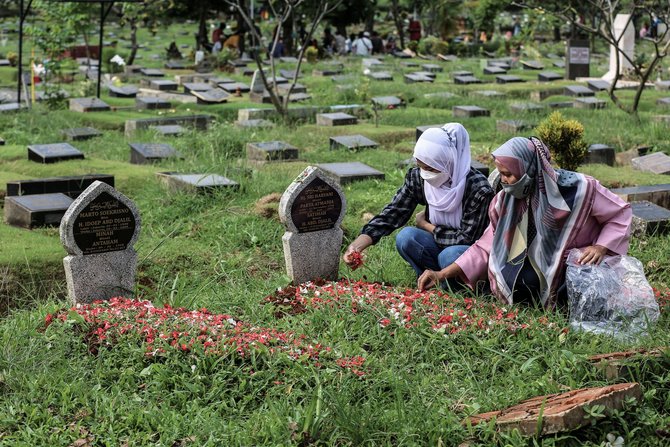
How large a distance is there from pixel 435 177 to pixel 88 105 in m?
9.82

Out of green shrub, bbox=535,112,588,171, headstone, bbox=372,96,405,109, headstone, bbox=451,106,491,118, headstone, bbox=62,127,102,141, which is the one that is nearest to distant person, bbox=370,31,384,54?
headstone, bbox=372,96,405,109

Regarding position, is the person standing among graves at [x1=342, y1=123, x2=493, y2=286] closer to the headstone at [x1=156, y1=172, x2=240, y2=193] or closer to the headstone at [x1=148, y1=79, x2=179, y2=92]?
the headstone at [x1=156, y1=172, x2=240, y2=193]

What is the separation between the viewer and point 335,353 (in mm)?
4734

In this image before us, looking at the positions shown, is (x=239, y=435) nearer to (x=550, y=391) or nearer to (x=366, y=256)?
(x=550, y=391)

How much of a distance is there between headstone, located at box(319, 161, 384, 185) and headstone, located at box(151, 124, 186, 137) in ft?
10.4

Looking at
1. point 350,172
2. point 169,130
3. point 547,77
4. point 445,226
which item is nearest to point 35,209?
point 350,172

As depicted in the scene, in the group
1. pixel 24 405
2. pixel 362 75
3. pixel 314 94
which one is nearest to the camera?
pixel 24 405

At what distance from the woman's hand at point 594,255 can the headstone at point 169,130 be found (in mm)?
7457

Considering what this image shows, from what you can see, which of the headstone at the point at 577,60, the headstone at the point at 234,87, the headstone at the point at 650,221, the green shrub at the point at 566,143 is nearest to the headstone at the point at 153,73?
the headstone at the point at 234,87

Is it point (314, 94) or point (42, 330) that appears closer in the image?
point (42, 330)

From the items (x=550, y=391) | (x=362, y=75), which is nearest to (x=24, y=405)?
(x=550, y=391)

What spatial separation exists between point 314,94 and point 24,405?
12481mm

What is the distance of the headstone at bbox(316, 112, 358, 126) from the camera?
1270 cm

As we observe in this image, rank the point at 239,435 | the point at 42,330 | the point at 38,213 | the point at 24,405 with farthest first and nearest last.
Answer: the point at 38,213, the point at 42,330, the point at 24,405, the point at 239,435
